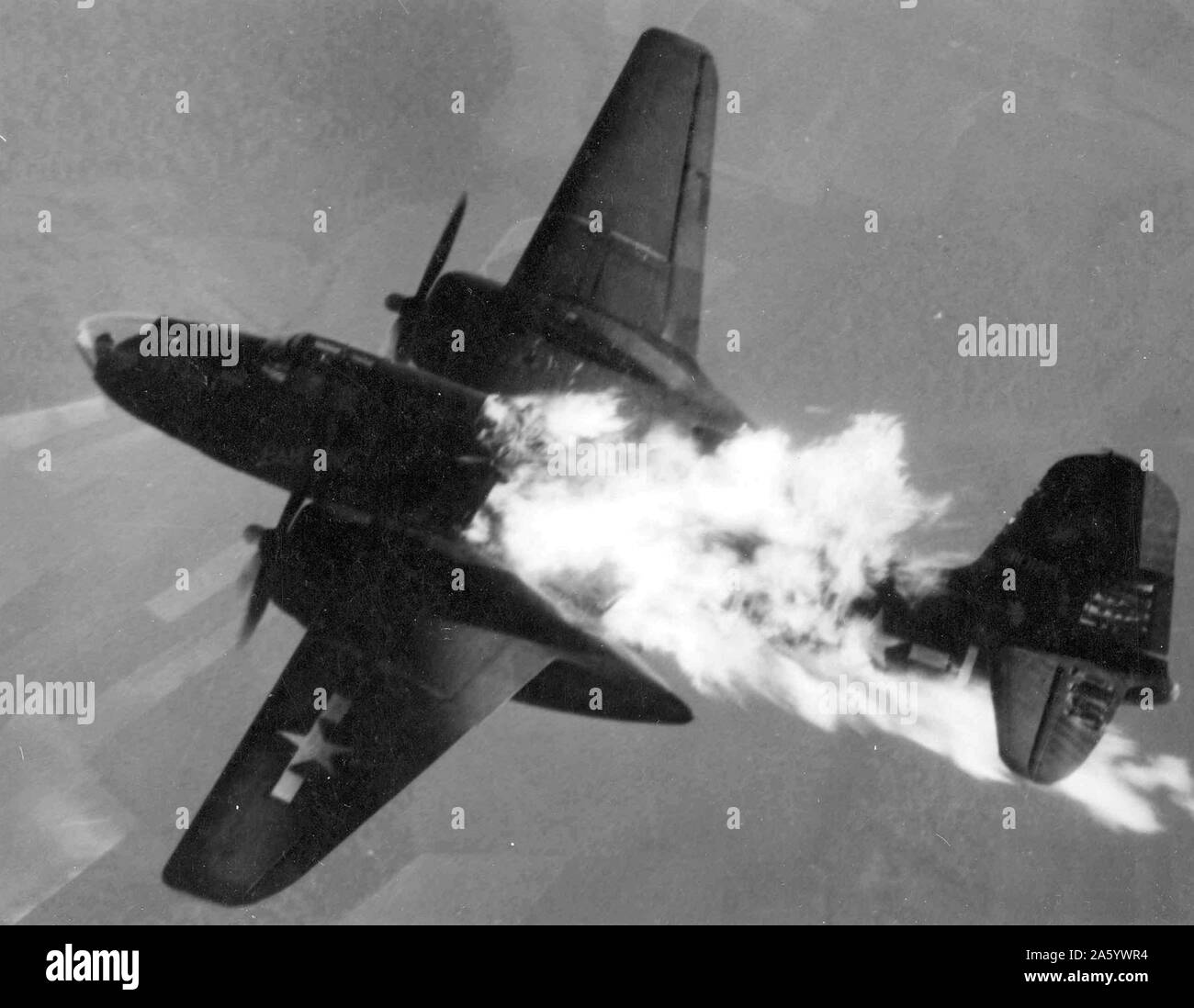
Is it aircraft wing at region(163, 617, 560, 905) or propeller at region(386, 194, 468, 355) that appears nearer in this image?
aircraft wing at region(163, 617, 560, 905)

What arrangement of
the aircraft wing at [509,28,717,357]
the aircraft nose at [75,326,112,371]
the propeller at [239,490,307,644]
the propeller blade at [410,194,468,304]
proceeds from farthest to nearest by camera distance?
1. the aircraft wing at [509,28,717,357]
2. the aircraft nose at [75,326,112,371]
3. the propeller blade at [410,194,468,304]
4. the propeller at [239,490,307,644]

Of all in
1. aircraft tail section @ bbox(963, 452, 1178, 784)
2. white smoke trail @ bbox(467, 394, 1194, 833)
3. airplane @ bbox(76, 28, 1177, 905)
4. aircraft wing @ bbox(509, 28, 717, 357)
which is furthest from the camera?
aircraft wing @ bbox(509, 28, 717, 357)

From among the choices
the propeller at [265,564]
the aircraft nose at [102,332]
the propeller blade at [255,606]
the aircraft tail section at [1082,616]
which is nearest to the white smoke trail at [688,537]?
the aircraft tail section at [1082,616]

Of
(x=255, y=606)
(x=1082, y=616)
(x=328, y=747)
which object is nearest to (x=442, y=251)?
(x=255, y=606)

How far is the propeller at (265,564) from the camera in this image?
35.0ft

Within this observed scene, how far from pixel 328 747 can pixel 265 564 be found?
245 cm

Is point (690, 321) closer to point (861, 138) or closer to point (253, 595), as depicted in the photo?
point (861, 138)

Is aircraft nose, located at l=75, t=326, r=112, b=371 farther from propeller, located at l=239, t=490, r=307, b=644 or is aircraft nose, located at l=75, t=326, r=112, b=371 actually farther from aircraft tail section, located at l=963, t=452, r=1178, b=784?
aircraft tail section, located at l=963, t=452, r=1178, b=784

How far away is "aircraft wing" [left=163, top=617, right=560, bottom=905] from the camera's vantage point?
1052cm

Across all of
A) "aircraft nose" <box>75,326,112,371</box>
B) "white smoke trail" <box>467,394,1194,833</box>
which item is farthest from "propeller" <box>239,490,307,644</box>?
"aircraft nose" <box>75,326,112,371</box>

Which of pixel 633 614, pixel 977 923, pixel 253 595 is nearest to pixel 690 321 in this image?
pixel 633 614

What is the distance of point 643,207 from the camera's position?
12211 millimetres

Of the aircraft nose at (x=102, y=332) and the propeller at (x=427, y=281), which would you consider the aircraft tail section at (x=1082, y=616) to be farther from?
the aircraft nose at (x=102, y=332)

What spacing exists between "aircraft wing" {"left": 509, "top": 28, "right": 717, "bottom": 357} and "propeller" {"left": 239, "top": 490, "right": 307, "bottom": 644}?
14.3 feet
